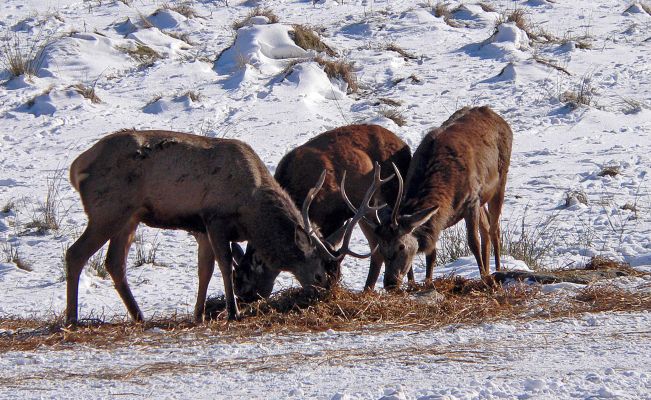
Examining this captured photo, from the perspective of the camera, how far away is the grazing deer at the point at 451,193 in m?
10.6

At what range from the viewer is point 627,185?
591 inches

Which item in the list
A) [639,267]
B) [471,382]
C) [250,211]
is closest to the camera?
[471,382]

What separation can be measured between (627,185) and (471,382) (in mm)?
9287

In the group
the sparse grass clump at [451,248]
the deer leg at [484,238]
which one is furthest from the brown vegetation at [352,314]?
the sparse grass clump at [451,248]

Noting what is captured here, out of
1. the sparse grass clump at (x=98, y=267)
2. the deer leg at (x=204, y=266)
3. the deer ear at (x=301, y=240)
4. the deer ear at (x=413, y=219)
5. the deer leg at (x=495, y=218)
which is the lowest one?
the sparse grass clump at (x=98, y=267)

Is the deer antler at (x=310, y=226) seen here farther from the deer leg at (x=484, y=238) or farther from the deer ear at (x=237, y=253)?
the deer leg at (x=484, y=238)

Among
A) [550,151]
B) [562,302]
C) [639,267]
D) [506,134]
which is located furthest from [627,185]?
[562,302]

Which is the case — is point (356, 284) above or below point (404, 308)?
below

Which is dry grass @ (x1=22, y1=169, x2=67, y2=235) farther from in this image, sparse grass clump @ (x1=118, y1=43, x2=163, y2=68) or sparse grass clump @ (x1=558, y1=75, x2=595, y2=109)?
sparse grass clump @ (x1=558, y1=75, x2=595, y2=109)

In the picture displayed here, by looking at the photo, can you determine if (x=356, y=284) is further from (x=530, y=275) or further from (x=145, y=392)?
(x=145, y=392)

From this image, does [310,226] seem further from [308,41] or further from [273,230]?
[308,41]

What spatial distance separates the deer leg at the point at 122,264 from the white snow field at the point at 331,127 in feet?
0.67

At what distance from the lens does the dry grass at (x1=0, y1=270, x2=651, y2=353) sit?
838cm

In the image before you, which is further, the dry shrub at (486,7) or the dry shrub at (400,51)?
the dry shrub at (486,7)
